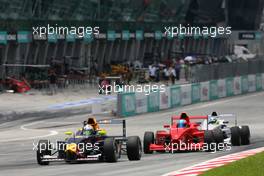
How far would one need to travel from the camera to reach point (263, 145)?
34.6m

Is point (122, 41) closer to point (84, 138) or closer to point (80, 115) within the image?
point (80, 115)

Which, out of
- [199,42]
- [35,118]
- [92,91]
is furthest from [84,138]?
[199,42]

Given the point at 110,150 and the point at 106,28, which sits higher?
the point at 106,28

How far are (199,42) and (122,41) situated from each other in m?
22.6

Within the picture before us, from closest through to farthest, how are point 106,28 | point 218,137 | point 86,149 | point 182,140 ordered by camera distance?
1. point 86,149
2. point 218,137
3. point 182,140
4. point 106,28

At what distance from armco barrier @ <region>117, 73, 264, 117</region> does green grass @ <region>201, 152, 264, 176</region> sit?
27122 millimetres

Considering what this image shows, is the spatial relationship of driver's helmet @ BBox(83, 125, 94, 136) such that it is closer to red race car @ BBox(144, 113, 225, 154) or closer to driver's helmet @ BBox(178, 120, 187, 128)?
red race car @ BBox(144, 113, 225, 154)

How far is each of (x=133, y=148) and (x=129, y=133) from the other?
13.3 metres

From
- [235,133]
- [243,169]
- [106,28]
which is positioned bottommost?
[243,169]

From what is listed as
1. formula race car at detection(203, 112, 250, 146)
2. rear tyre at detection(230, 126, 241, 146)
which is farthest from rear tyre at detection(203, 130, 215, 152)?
rear tyre at detection(230, 126, 241, 146)

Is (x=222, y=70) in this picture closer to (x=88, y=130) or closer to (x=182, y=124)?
(x=182, y=124)

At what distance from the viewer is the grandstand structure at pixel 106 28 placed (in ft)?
225

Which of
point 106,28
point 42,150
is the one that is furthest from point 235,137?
point 106,28

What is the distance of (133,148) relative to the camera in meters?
28.3
